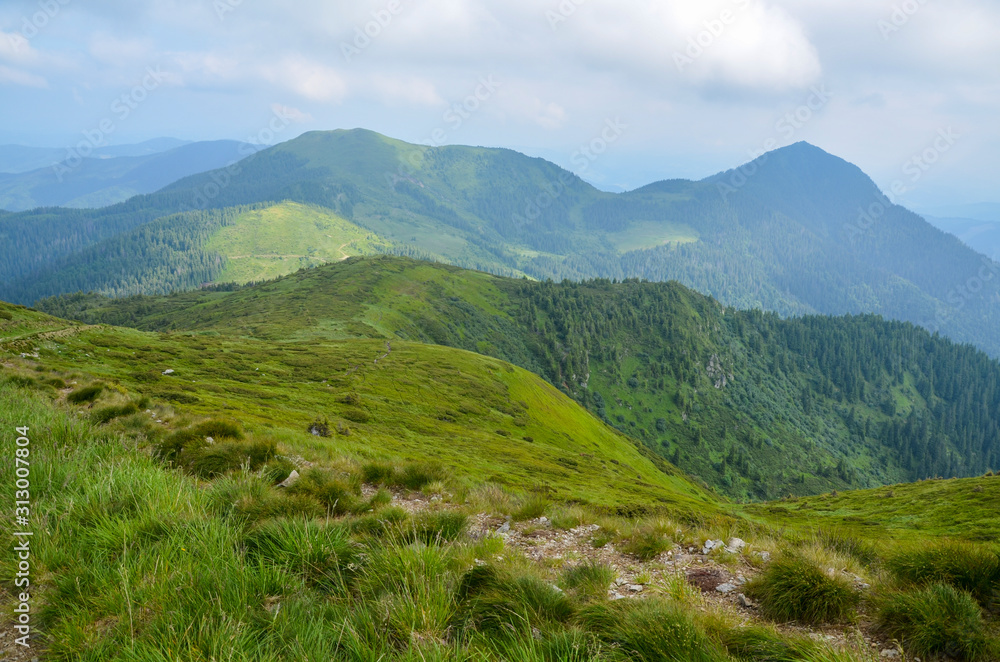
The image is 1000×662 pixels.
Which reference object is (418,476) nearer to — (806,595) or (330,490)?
(330,490)

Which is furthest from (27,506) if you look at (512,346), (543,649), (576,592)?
(512,346)

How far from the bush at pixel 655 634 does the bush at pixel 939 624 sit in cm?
248

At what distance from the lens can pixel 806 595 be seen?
245 inches

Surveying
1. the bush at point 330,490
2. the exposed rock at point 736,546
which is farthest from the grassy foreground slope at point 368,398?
the exposed rock at point 736,546

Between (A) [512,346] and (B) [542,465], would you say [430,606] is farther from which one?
(A) [512,346]

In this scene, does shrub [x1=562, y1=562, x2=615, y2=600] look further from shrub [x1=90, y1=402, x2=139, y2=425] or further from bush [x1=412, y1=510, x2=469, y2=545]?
shrub [x1=90, y1=402, x2=139, y2=425]

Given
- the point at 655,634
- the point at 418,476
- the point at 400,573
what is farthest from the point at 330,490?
the point at 655,634

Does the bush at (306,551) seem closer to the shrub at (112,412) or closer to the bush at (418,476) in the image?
the bush at (418,476)

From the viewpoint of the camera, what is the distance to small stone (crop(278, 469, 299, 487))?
413 inches

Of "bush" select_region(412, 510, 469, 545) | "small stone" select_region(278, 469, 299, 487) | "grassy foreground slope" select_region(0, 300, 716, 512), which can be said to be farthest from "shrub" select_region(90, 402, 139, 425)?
Answer: "bush" select_region(412, 510, 469, 545)

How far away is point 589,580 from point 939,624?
3845 millimetres

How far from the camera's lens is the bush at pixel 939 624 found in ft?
16.4

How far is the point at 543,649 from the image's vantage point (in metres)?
4.46

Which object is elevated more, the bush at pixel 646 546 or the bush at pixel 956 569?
the bush at pixel 956 569
